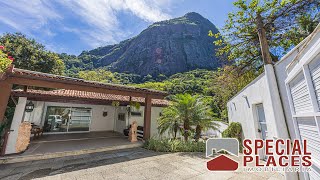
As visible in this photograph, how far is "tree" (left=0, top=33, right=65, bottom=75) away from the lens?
1108 cm

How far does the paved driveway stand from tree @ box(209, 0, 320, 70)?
22.0ft

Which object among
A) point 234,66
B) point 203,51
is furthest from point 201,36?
point 234,66

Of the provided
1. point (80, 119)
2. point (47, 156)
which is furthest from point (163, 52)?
point (47, 156)

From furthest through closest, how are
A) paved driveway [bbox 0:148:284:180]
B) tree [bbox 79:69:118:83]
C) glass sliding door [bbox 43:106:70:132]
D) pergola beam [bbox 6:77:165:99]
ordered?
tree [bbox 79:69:118:83], glass sliding door [bbox 43:106:70:132], pergola beam [bbox 6:77:165:99], paved driveway [bbox 0:148:284:180]

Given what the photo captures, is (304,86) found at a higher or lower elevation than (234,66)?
lower

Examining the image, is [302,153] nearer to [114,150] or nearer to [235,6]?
[114,150]

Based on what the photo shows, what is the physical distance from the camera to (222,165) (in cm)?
601

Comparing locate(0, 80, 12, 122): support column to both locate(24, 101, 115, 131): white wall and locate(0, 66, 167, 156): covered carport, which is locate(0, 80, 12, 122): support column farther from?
locate(24, 101, 115, 131): white wall

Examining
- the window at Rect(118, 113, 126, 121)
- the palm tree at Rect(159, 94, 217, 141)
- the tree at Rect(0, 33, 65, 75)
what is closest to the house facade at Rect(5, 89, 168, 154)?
the window at Rect(118, 113, 126, 121)

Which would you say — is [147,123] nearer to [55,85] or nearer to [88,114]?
[55,85]

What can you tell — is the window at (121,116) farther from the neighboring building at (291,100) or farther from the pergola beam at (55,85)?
the neighboring building at (291,100)

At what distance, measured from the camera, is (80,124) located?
13836 mm

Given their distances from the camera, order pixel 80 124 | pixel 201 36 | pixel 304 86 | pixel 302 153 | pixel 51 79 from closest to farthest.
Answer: pixel 304 86
pixel 302 153
pixel 51 79
pixel 80 124
pixel 201 36

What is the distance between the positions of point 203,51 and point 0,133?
7268 centimetres
